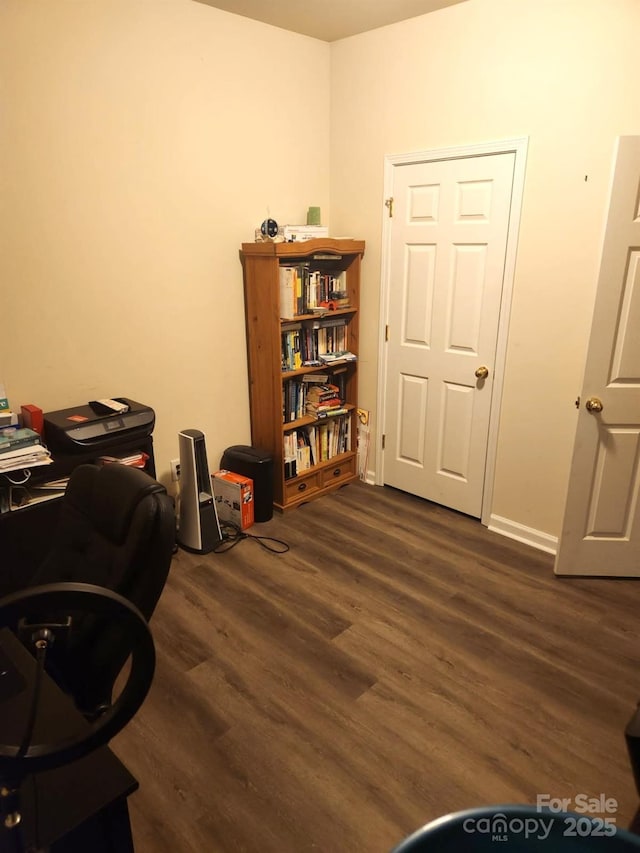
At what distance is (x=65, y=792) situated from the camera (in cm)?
99

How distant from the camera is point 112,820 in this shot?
3.39 ft

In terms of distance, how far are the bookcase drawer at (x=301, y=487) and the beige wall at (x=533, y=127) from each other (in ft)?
3.70

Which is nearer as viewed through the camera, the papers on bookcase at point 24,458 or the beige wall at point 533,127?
the papers on bookcase at point 24,458

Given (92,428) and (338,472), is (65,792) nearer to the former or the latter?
(92,428)

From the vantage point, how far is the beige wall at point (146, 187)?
237 cm

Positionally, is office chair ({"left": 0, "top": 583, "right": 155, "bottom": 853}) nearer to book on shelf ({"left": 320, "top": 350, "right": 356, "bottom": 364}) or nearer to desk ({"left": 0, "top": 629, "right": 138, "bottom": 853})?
desk ({"left": 0, "top": 629, "right": 138, "bottom": 853})

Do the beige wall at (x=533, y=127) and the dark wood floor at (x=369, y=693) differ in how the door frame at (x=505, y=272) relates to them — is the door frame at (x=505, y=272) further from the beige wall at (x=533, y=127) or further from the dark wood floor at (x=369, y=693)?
the dark wood floor at (x=369, y=693)

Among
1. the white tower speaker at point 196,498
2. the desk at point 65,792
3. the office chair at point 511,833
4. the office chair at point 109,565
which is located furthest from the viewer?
the white tower speaker at point 196,498

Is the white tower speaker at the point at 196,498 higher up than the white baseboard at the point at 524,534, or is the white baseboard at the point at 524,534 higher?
the white tower speaker at the point at 196,498

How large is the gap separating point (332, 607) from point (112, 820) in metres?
1.58

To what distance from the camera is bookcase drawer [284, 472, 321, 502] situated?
344cm

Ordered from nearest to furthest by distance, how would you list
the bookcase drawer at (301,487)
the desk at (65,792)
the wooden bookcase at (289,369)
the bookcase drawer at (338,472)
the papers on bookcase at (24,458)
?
1. the desk at (65,792)
2. the papers on bookcase at (24,458)
3. the wooden bookcase at (289,369)
4. the bookcase drawer at (301,487)
5. the bookcase drawer at (338,472)

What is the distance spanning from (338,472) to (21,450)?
206 cm

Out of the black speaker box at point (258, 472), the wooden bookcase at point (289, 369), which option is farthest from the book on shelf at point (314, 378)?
the black speaker box at point (258, 472)
